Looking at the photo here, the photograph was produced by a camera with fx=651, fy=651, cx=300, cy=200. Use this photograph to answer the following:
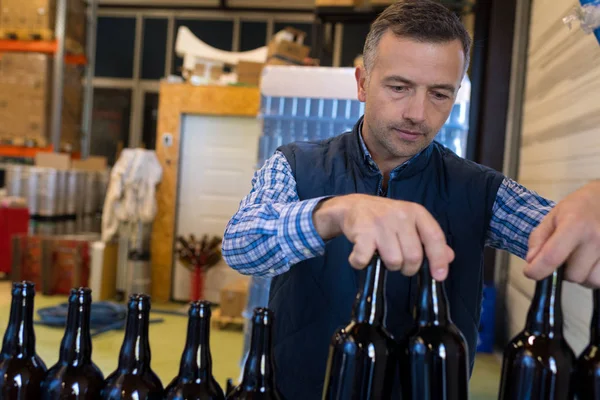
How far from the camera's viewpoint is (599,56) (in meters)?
2.74

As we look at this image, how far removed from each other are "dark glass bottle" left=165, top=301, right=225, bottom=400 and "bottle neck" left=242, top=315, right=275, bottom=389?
0.23 ft

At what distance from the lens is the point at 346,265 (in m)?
1.60

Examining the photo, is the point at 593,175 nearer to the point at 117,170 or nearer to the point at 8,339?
the point at 8,339

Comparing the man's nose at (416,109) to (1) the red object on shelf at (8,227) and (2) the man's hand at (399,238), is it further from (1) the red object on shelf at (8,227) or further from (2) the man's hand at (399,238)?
(1) the red object on shelf at (8,227)

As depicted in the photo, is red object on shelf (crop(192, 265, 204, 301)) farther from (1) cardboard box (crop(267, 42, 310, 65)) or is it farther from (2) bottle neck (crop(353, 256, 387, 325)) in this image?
(2) bottle neck (crop(353, 256, 387, 325))

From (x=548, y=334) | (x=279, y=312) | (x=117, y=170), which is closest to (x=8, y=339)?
(x=279, y=312)

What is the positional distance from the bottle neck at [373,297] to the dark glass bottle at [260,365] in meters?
0.15

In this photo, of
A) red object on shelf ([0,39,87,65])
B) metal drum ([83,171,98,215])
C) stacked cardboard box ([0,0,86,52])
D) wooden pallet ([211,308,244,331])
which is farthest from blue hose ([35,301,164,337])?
stacked cardboard box ([0,0,86,52])

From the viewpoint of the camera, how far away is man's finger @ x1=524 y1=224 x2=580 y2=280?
0.85 meters

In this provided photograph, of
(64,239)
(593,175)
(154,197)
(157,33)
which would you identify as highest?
(157,33)

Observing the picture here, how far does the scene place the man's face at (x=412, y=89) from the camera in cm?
140

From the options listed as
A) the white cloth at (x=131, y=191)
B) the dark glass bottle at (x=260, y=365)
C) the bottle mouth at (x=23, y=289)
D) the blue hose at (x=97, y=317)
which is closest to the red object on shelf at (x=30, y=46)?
the white cloth at (x=131, y=191)

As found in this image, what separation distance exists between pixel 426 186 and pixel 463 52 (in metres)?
0.35

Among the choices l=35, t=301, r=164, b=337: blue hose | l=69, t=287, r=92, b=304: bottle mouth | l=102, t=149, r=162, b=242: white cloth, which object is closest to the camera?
l=69, t=287, r=92, b=304: bottle mouth
